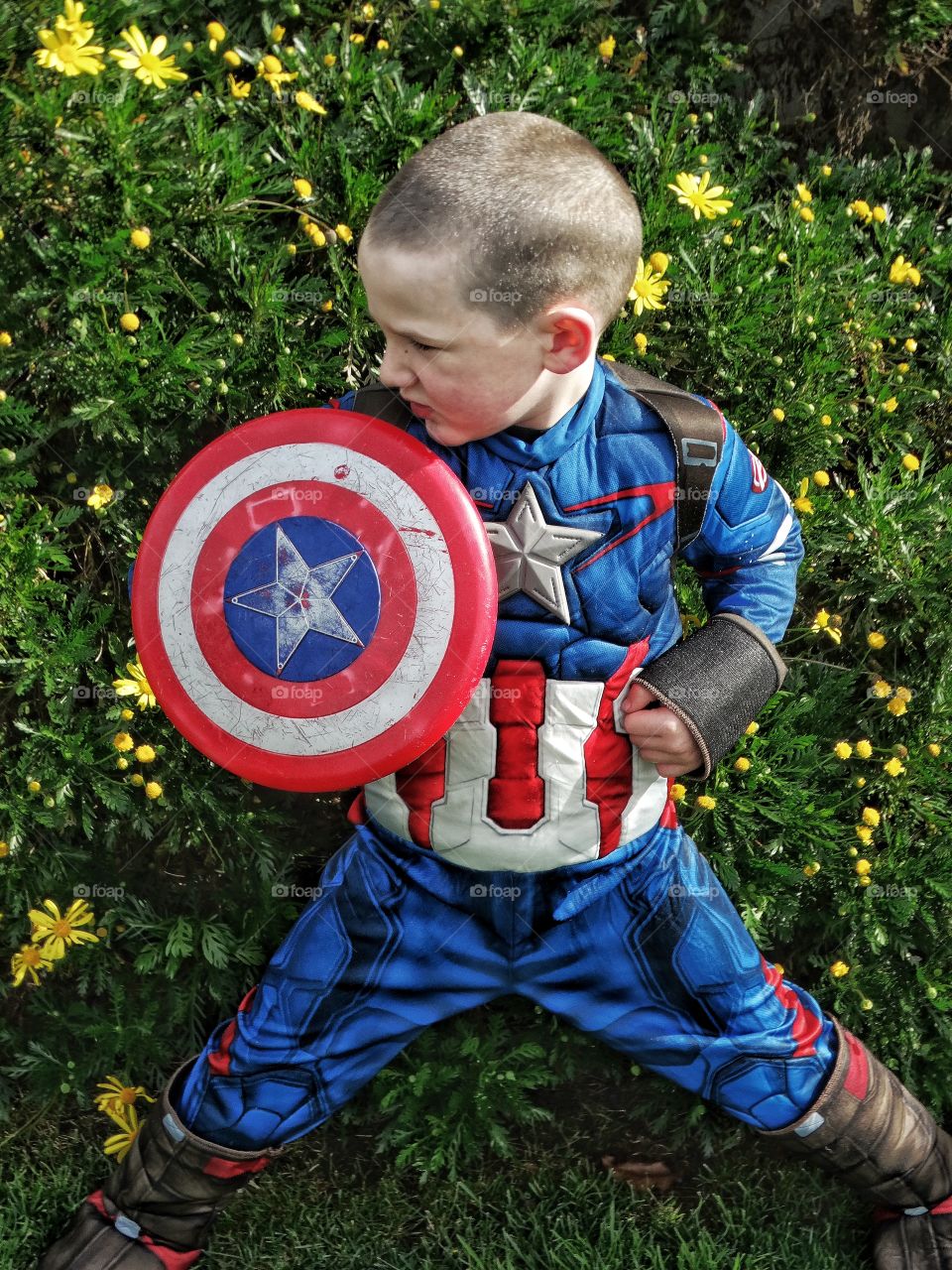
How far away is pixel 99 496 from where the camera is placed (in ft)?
8.67

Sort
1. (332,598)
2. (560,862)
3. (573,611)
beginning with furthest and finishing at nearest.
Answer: (560,862) → (573,611) → (332,598)

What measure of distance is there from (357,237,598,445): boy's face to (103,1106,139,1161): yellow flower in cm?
171

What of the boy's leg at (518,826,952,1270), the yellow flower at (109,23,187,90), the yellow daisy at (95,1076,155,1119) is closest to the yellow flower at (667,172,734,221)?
the yellow flower at (109,23,187,90)

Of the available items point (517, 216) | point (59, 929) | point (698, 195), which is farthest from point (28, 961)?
point (698, 195)

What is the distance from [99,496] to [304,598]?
846 mm

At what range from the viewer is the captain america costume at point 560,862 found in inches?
83.7

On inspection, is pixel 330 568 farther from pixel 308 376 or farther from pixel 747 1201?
pixel 747 1201

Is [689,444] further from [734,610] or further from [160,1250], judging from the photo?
[160,1250]

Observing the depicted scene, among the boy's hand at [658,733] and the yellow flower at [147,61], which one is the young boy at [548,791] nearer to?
the boy's hand at [658,733]

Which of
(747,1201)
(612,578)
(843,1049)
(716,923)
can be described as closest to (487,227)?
(612,578)

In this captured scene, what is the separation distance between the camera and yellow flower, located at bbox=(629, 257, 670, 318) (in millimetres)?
2713

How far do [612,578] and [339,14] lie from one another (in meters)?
1.60

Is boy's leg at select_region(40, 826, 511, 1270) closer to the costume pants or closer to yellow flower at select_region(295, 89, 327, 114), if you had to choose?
the costume pants

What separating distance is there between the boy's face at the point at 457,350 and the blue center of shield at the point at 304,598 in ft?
0.85
